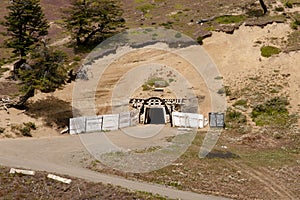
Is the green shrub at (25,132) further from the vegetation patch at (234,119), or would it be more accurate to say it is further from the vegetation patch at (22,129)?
the vegetation patch at (234,119)

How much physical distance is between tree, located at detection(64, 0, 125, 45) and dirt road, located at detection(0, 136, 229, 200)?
24.9 metres

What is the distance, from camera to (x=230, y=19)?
3073 inches

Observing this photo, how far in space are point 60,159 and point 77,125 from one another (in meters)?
10.6

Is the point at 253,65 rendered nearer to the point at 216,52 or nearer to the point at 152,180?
the point at 216,52

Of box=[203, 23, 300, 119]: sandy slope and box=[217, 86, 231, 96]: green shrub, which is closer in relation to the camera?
box=[217, 86, 231, 96]: green shrub

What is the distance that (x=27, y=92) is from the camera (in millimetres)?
52688

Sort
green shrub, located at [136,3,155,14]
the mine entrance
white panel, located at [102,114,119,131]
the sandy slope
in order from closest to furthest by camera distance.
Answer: white panel, located at [102,114,119,131] → the mine entrance → the sandy slope → green shrub, located at [136,3,155,14]

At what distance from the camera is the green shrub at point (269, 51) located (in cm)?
6862

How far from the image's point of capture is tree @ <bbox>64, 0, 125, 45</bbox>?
7062cm

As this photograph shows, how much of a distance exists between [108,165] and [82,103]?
1962cm

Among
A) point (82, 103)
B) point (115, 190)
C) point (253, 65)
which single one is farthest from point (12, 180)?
point (253, 65)

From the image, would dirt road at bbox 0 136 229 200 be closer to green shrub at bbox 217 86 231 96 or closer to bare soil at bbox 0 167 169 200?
bare soil at bbox 0 167 169 200

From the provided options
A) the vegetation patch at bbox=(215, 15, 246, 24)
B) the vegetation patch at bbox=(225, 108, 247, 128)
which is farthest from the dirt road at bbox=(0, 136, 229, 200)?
the vegetation patch at bbox=(215, 15, 246, 24)

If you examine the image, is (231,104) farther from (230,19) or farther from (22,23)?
(22,23)
